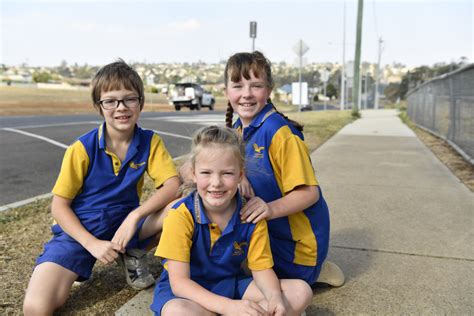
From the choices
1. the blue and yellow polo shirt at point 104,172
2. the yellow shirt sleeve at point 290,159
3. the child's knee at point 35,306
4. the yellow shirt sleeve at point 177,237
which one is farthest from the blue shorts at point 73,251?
the yellow shirt sleeve at point 290,159

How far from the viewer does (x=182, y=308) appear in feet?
7.05

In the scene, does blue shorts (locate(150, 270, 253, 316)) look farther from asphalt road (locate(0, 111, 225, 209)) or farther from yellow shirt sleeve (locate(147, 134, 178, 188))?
asphalt road (locate(0, 111, 225, 209))

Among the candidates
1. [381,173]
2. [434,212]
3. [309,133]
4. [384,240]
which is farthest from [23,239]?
[309,133]

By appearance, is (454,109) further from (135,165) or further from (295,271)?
(135,165)

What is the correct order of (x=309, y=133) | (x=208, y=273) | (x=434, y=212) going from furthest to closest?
1. (x=309, y=133)
2. (x=434, y=212)
3. (x=208, y=273)

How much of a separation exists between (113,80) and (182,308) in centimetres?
139

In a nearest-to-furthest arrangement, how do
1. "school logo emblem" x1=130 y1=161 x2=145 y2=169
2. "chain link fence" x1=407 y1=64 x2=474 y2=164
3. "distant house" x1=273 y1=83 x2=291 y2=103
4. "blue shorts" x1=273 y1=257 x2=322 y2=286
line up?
"blue shorts" x1=273 y1=257 x2=322 y2=286, "school logo emblem" x1=130 y1=161 x2=145 y2=169, "chain link fence" x1=407 y1=64 x2=474 y2=164, "distant house" x1=273 y1=83 x2=291 y2=103

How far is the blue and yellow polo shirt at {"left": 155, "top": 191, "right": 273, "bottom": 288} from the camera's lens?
2262 mm

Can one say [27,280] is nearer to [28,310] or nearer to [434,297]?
[28,310]

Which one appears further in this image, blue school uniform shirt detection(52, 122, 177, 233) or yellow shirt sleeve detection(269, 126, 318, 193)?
blue school uniform shirt detection(52, 122, 177, 233)

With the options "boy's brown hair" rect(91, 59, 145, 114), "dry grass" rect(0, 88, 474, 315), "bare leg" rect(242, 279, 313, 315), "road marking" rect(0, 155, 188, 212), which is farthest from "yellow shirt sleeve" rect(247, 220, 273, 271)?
"road marking" rect(0, 155, 188, 212)

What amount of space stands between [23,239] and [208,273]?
191cm

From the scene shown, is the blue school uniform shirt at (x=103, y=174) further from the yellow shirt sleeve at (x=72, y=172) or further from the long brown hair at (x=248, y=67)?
the long brown hair at (x=248, y=67)

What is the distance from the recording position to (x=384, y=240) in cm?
387
